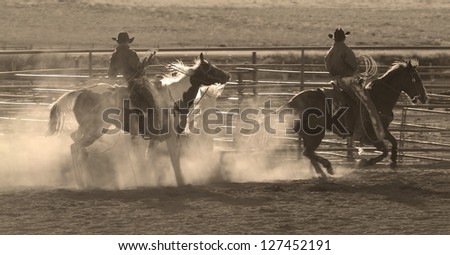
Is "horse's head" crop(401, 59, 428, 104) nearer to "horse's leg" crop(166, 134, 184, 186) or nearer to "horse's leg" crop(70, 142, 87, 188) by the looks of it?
"horse's leg" crop(166, 134, 184, 186)

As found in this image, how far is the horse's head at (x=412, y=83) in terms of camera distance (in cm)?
1203

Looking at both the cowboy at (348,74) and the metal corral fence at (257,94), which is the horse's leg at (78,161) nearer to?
the metal corral fence at (257,94)

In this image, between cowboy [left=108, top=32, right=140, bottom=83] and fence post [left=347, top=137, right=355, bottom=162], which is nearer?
cowboy [left=108, top=32, right=140, bottom=83]

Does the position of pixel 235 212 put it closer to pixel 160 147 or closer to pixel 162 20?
→ pixel 160 147

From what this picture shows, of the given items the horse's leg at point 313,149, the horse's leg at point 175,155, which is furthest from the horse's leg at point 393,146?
the horse's leg at point 175,155

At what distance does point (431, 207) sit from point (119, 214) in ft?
10.9

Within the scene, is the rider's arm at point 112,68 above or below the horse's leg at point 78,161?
above

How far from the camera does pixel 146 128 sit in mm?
11305

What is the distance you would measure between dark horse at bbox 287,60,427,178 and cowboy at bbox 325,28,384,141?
0.10m

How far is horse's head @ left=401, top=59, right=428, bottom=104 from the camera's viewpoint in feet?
39.5

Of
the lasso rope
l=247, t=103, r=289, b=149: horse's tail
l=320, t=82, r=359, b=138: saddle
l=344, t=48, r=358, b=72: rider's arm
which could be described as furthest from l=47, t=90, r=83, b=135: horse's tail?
the lasso rope

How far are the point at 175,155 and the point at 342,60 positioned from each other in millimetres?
2414

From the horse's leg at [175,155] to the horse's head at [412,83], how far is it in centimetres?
312

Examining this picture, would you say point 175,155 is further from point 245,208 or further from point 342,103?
point 342,103
